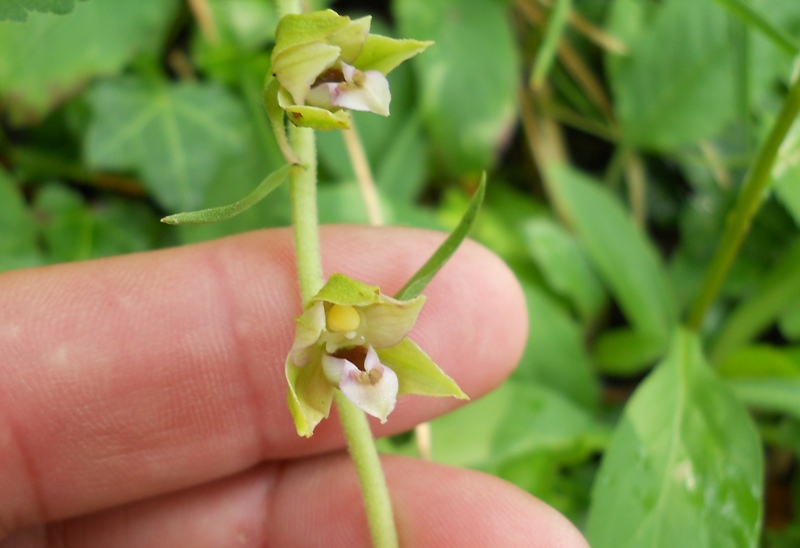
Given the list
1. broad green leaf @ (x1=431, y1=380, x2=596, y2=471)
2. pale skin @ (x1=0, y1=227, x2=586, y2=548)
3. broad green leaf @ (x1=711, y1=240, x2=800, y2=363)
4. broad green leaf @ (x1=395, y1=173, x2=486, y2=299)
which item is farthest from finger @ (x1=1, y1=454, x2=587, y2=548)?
broad green leaf @ (x1=711, y1=240, x2=800, y2=363)

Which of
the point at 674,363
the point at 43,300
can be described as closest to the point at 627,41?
the point at 674,363

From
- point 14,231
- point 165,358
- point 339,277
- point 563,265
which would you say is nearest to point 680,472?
point 563,265

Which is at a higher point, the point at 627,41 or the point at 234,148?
the point at 627,41

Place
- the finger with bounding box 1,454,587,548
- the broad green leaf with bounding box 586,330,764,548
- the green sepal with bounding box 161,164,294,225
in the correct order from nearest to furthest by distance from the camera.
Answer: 1. the green sepal with bounding box 161,164,294,225
2. the finger with bounding box 1,454,587,548
3. the broad green leaf with bounding box 586,330,764,548

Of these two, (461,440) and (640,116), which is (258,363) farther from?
(640,116)

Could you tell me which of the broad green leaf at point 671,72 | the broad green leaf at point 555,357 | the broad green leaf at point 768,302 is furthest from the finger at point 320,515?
the broad green leaf at point 671,72

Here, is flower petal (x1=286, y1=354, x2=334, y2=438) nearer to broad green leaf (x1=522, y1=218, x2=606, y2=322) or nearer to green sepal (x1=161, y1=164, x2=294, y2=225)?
green sepal (x1=161, y1=164, x2=294, y2=225)
